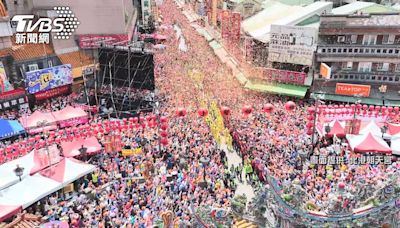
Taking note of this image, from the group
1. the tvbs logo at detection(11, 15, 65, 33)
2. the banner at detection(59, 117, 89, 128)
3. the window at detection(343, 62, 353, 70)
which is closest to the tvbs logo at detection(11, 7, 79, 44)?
the tvbs logo at detection(11, 15, 65, 33)

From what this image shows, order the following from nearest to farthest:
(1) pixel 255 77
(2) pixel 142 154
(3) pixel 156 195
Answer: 1. (3) pixel 156 195
2. (2) pixel 142 154
3. (1) pixel 255 77

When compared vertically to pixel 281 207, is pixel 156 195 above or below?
below

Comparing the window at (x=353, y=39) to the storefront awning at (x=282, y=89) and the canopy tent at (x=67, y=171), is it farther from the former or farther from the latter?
the canopy tent at (x=67, y=171)

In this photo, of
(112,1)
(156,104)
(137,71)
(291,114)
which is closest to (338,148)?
(291,114)

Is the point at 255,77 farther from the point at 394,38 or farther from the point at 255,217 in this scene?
the point at 255,217

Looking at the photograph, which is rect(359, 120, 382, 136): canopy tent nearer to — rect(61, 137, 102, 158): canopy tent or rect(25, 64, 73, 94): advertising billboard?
rect(61, 137, 102, 158): canopy tent

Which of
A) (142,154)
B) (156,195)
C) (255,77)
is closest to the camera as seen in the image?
(156,195)
